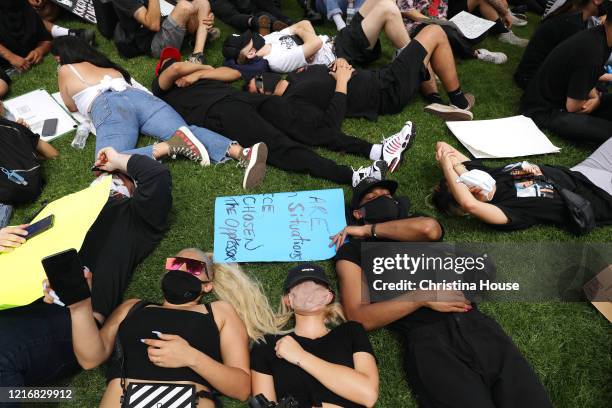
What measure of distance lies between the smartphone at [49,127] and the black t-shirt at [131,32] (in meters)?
1.42

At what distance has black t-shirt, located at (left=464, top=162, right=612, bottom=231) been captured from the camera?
323cm

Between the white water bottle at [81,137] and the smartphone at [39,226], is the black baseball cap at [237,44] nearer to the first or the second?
the white water bottle at [81,137]

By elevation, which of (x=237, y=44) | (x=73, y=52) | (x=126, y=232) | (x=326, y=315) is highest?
(x=73, y=52)

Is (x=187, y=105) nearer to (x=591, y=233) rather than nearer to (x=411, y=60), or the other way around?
(x=411, y=60)

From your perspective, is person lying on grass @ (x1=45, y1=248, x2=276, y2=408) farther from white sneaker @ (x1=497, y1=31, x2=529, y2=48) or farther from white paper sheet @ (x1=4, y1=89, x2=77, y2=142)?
white sneaker @ (x1=497, y1=31, x2=529, y2=48)

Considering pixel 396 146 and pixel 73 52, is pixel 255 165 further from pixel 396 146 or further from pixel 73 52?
pixel 73 52

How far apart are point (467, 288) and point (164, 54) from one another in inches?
141

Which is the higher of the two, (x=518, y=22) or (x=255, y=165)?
(x=518, y=22)

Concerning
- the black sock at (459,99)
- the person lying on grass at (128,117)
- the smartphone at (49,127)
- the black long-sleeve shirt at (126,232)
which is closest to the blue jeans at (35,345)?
the black long-sleeve shirt at (126,232)

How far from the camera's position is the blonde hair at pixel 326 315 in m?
2.69

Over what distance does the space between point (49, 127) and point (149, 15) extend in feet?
5.72

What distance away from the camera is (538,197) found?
325 centimetres

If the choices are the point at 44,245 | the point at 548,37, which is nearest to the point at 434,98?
the point at 548,37

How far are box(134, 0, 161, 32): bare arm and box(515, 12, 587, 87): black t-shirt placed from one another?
4238mm
